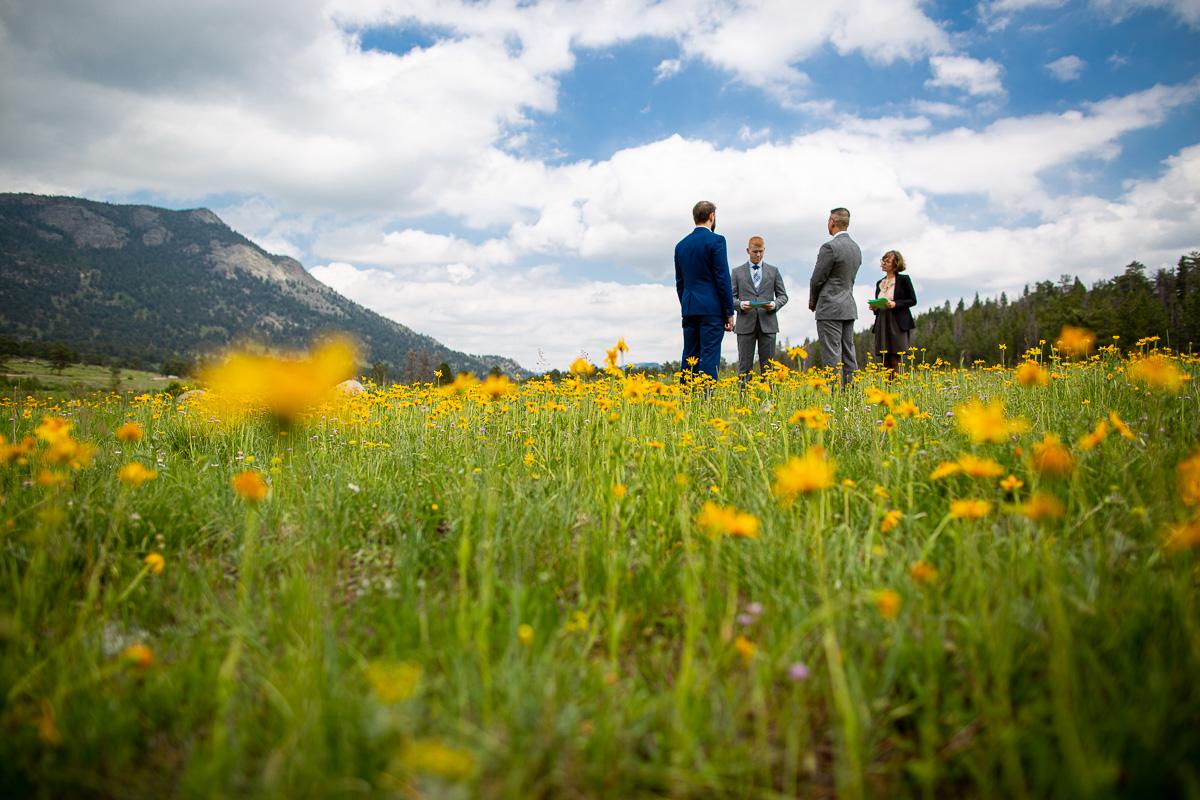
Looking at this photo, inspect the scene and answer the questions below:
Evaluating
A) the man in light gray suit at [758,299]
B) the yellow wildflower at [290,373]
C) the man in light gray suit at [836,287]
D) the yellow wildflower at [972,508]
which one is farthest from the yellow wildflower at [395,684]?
the man in light gray suit at [758,299]

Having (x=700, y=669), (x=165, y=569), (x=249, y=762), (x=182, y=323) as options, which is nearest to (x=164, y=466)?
(x=165, y=569)

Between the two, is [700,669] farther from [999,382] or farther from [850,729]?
[999,382]

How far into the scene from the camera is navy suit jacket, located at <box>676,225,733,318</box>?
627 centimetres

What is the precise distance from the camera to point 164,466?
10.6 ft

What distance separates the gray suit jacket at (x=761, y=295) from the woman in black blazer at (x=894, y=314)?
1.44 metres

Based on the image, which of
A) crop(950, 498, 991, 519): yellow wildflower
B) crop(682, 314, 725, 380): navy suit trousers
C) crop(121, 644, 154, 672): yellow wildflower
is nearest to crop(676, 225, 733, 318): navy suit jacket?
crop(682, 314, 725, 380): navy suit trousers

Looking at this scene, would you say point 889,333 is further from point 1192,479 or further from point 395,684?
point 395,684

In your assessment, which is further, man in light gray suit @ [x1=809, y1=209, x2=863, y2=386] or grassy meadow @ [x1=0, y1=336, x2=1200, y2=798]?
man in light gray suit @ [x1=809, y1=209, x2=863, y2=386]

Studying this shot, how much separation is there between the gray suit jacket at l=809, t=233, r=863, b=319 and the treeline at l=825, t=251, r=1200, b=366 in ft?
63.0

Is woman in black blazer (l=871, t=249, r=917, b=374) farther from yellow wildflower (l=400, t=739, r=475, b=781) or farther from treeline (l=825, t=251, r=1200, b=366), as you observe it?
treeline (l=825, t=251, r=1200, b=366)

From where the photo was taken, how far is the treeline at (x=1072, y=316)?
40.0 m

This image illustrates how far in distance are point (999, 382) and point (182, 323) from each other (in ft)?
797

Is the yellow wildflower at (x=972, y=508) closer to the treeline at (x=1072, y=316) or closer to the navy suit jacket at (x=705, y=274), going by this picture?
the navy suit jacket at (x=705, y=274)

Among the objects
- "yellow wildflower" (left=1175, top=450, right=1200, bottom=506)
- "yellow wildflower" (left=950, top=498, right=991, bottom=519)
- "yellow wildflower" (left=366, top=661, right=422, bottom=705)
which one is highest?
"yellow wildflower" (left=1175, top=450, right=1200, bottom=506)
